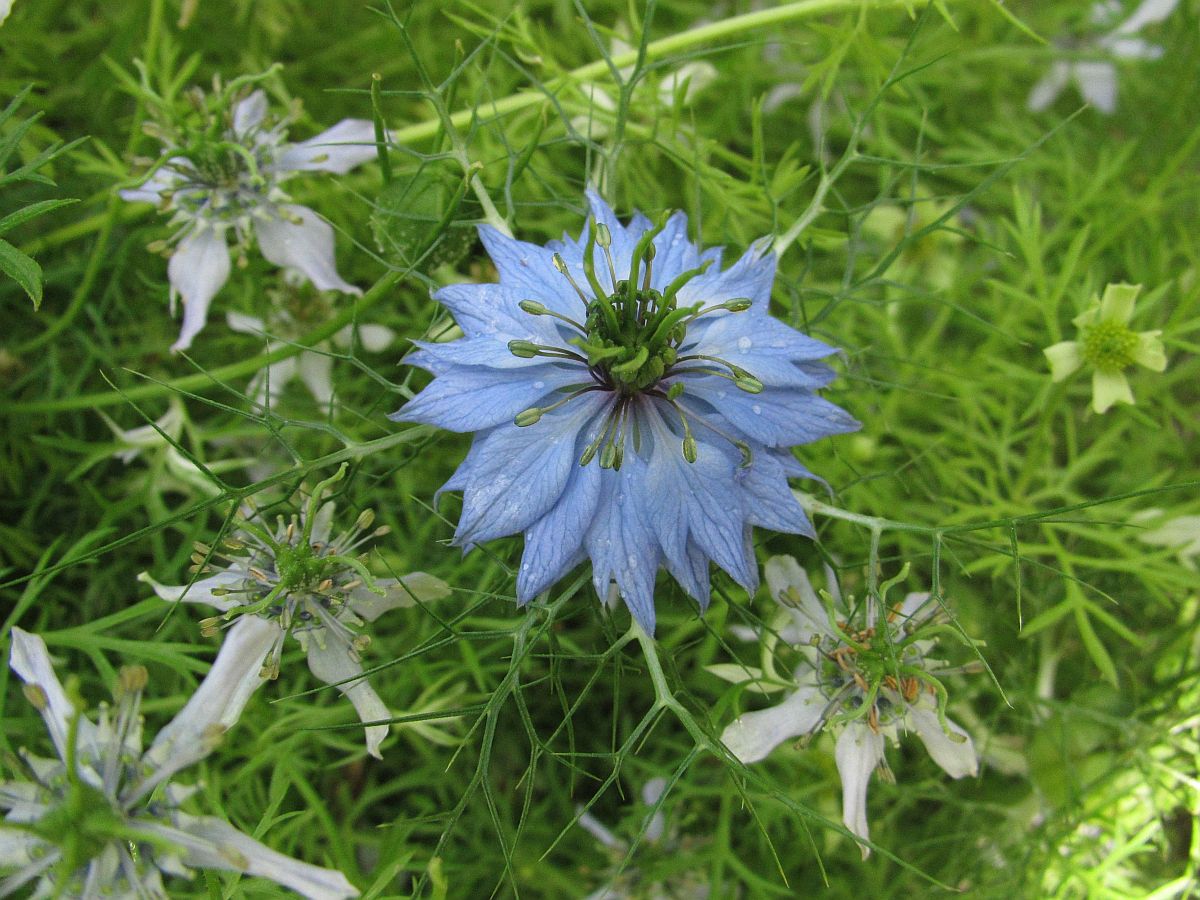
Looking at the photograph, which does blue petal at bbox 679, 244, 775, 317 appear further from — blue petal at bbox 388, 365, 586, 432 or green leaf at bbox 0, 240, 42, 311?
green leaf at bbox 0, 240, 42, 311

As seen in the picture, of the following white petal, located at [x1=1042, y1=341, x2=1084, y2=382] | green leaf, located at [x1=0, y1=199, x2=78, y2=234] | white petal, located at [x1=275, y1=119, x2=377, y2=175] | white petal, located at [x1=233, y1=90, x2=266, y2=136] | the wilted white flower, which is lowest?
the wilted white flower

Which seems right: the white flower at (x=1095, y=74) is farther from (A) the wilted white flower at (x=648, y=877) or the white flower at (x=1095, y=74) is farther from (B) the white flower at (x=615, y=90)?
(A) the wilted white flower at (x=648, y=877)

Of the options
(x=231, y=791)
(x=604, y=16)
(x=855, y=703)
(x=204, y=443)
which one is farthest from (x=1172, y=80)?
(x=231, y=791)

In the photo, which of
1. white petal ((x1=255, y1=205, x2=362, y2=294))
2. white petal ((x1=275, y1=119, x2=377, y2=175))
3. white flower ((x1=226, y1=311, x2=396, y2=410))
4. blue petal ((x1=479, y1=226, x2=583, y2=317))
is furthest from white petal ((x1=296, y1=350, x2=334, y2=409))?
blue petal ((x1=479, y1=226, x2=583, y2=317))

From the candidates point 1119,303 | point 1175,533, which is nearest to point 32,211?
point 1119,303

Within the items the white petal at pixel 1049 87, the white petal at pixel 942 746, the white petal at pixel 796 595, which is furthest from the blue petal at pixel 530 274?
the white petal at pixel 1049 87

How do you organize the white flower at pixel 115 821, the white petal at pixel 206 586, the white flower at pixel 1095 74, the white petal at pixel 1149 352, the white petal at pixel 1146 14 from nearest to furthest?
the white flower at pixel 115 821 → the white petal at pixel 206 586 → the white petal at pixel 1149 352 → the white petal at pixel 1146 14 → the white flower at pixel 1095 74
